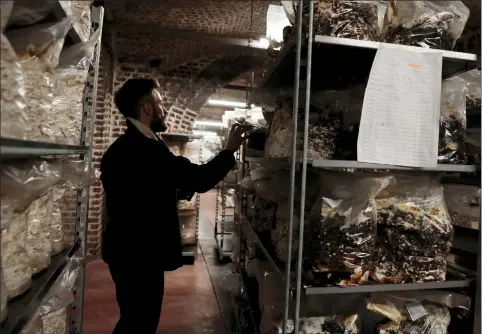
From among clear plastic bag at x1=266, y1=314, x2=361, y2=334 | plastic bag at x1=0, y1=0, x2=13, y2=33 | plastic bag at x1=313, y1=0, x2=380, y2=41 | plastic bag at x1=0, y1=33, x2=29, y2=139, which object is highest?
plastic bag at x1=313, y1=0, x2=380, y2=41

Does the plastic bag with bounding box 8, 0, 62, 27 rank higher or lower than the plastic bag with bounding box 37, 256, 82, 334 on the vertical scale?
higher

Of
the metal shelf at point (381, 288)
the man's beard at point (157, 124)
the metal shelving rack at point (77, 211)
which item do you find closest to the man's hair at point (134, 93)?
the man's beard at point (157, 124)

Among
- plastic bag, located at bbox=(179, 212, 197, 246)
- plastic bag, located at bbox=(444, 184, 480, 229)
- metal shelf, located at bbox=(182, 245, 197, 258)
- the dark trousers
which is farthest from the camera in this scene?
plastic bag, located at bbox=(179, 212, 197, 246)

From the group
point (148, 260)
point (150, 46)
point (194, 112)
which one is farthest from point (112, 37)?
point (148, 260)

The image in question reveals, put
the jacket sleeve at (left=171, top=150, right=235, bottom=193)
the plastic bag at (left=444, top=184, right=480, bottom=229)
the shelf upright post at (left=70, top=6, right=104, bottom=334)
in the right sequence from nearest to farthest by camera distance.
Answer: the plastic bag at (left=444, top=184, right=480, bottom=229) → the shelf upright post at (left=70, top=6, right=104, bottom=334) → the jacket sleeve at (left=171, top=150, right=235, bottom=193)

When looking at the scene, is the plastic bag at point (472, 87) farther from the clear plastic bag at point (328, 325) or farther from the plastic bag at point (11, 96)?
the plastic bag at point (11, 96)

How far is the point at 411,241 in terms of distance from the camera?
1.31 m

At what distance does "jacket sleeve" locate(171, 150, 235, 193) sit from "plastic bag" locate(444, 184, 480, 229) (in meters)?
1.06

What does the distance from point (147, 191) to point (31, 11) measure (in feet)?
3.23

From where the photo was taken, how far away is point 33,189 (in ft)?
3.26

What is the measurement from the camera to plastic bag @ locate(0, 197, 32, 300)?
0.88 meters

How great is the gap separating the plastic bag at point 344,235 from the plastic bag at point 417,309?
22 cm

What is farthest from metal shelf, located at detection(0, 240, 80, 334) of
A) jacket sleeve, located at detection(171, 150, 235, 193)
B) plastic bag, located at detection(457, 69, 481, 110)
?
plastic bag, located at detection(457, 69, 481, 110)

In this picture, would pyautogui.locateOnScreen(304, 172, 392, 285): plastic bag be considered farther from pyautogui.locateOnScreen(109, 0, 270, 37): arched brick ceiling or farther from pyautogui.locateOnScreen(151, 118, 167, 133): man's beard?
pyautogui.locateOnScreen(109, 0, 270, 37): arched brick ceiling
